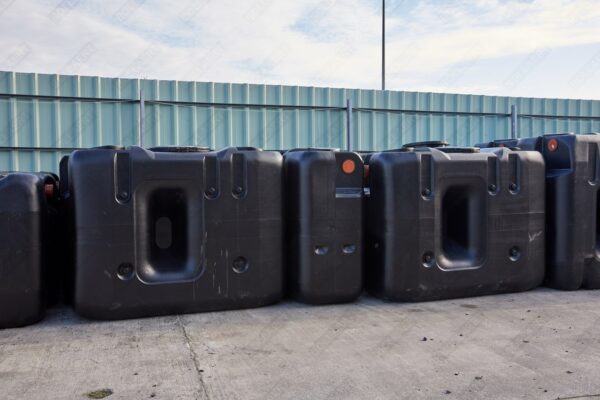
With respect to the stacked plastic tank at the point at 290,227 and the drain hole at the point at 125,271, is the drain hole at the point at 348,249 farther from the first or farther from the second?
the drain hole at the point at 125,271

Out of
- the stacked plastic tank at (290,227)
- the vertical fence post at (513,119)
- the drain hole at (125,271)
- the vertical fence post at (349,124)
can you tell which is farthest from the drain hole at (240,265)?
the vertical fence post at (513,119)

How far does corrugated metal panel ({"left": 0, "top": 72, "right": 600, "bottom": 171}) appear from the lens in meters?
10.2

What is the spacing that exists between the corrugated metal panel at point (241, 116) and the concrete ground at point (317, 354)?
7632 mm

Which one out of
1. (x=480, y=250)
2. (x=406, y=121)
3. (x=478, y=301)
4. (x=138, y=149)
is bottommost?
(x=478, y=301)

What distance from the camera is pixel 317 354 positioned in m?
2.81

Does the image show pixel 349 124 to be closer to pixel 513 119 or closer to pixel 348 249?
pixel 513 119

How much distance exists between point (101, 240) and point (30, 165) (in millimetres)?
8037

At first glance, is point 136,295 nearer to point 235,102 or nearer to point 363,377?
point 363,377

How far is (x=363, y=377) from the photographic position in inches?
97.9

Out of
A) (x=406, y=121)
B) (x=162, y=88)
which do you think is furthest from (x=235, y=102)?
(x=406, y=121)

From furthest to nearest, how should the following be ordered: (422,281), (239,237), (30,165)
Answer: (30,165), (422,281), (239,237)

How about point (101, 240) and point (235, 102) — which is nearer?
point (101, 240)

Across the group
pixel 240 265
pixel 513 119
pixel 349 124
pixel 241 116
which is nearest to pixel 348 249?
pixel 240 265

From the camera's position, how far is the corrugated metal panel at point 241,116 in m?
Answer: 10.2
